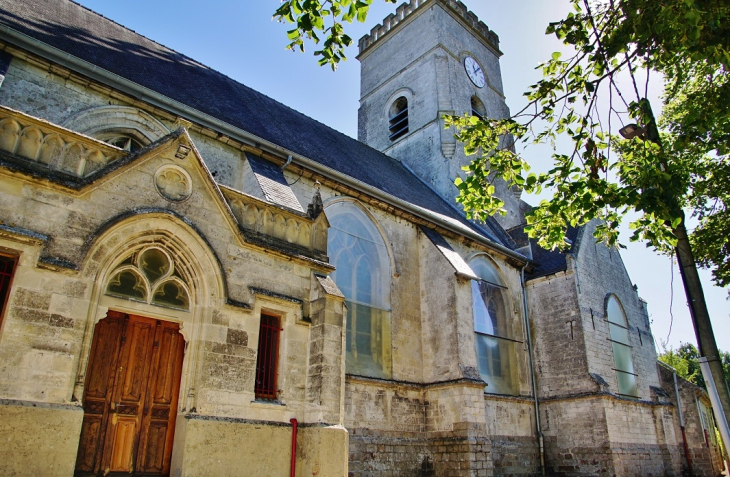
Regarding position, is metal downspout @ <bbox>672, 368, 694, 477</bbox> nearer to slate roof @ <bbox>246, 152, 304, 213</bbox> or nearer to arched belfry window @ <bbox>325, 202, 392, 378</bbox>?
arched belfry window @ <bbox>325, 202, 392, 378</bbox>

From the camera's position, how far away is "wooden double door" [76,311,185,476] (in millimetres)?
5688

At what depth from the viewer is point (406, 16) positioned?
2419 centimetres

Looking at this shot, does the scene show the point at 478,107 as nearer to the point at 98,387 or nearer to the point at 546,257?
the point at 546,257

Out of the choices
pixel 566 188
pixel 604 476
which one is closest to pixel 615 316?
pixel 604 476

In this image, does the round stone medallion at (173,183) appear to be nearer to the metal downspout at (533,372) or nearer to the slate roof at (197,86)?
the slate roof at (197,86)

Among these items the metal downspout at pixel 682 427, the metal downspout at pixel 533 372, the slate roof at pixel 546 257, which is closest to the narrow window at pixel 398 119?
the slate roof at pixel 546 257

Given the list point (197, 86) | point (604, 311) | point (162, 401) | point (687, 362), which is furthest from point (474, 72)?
point (687, 362)

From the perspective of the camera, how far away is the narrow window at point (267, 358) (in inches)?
268

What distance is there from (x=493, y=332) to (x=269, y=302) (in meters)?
9.25

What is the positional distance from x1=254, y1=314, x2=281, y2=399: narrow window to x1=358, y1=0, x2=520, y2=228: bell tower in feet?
40.5

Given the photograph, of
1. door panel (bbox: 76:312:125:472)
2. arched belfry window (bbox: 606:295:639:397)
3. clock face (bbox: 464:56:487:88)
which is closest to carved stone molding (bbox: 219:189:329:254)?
door panel (bbox: 76:312:125:472)

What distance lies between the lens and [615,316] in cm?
1695

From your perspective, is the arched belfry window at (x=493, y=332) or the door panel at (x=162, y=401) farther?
the arched belfry window at (x=493, y=332)

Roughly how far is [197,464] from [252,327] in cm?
165
